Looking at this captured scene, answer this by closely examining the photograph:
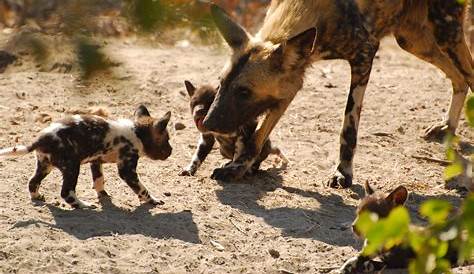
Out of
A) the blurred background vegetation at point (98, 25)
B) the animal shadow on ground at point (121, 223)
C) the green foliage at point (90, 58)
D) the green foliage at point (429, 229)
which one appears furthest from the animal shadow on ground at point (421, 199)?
the green foliage at point (90, 58)

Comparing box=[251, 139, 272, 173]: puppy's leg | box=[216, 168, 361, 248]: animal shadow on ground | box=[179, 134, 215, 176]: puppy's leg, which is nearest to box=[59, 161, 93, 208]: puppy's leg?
box=[216, 168, 361, 248]: animal shadow on ground

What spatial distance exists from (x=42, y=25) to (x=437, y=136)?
670 centimetres

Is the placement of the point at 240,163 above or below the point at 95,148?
below

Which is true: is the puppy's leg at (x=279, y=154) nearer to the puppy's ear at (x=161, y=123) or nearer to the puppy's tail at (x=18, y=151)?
the puppy's ear at (x=161, y=123)

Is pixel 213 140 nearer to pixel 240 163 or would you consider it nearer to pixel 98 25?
pixel 240 163

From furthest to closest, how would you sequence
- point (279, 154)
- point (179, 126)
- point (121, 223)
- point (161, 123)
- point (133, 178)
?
point (179, 126), point (279, 154), point (161, 123), point (133, 178), point (121, 223)

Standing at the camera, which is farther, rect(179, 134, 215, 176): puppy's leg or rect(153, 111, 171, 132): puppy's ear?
rect(179, 134, 215, 176): puppy's leg

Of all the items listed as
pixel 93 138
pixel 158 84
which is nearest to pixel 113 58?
pixel 93 138

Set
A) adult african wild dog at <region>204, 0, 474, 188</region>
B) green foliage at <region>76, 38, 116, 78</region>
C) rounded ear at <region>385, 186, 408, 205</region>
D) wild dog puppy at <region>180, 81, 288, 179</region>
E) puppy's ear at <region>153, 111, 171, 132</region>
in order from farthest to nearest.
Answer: wild dog puppy at <region>180, 81, 288, 179</region>, adult african wild dog at <region>204, 0, 474, 188</region>, puppy's ear at <region>153, 111, 171, 132</region>, rounded ear at <region>385, 186, 408, 205</region>, green foliage at <region>76, 38, 116, 78</region>

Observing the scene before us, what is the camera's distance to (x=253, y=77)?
6668mm

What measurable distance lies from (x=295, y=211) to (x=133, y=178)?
112 cm

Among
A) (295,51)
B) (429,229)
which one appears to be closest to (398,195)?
(295,51)

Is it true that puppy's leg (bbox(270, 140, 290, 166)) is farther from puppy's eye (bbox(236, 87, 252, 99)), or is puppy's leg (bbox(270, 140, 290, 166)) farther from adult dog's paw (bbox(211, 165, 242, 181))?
puppy's eye (bbox(236, 87, 252, 99))

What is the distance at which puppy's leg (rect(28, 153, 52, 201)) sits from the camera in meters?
5.54
